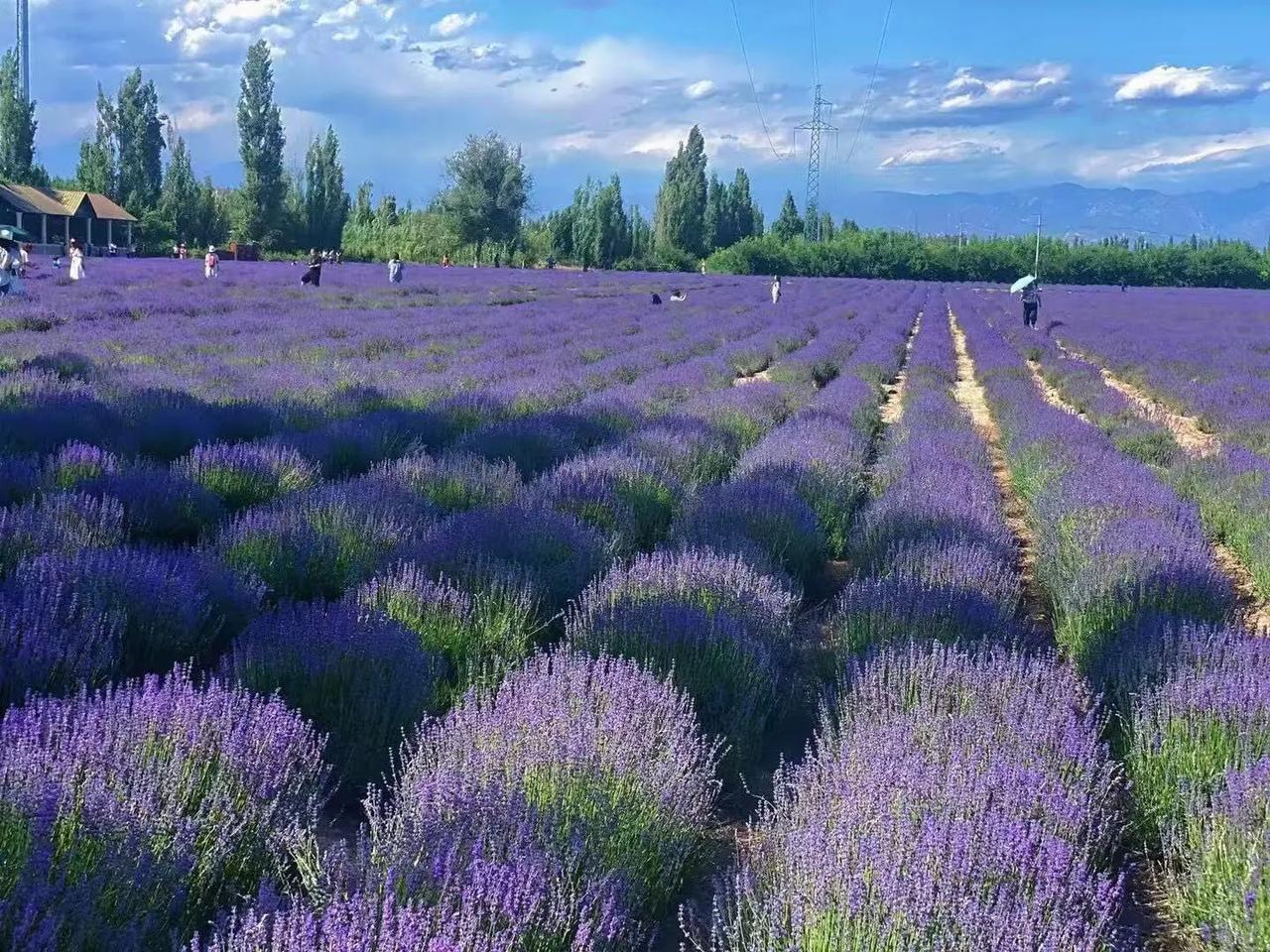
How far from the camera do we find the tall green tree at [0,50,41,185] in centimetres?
5078

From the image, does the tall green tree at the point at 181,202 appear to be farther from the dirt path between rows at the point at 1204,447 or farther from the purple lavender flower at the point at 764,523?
the purple lavender flower at the point at 764,523

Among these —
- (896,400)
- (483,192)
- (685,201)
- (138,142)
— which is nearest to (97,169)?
(138,142)

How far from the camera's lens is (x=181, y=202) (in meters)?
51.6

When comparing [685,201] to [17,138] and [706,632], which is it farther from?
[706,632]

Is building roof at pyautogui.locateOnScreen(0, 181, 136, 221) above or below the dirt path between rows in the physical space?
above

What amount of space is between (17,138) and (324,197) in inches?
554

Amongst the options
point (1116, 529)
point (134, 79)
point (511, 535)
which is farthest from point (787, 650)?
point (134, 79)

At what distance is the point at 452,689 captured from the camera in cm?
361

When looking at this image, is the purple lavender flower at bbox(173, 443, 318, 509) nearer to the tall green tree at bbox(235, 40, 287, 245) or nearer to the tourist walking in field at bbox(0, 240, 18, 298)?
the tourist walking in field at bbox(0, 240, 18, 298)

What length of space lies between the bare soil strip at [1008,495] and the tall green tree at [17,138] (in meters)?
48.1

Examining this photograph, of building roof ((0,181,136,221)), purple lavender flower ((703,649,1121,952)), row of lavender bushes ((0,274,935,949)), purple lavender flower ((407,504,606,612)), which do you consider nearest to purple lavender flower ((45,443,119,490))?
row of lavender bushes ((0,274,935,949))

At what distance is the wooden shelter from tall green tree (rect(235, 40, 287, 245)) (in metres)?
5.66

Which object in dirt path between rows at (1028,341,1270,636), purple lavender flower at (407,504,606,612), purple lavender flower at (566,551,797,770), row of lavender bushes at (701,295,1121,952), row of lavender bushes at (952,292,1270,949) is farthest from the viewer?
dirt path between rows at (1028,341,1270,636)

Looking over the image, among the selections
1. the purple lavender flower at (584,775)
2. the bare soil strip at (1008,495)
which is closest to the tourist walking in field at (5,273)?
the bare soil strip at (1008,495)
